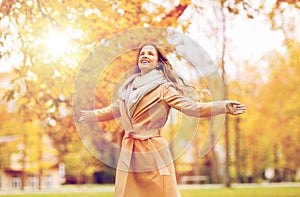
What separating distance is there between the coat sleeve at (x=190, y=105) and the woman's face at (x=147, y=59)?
0.67 feet

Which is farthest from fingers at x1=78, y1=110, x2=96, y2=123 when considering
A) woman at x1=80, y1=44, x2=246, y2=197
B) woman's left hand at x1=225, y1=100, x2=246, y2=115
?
woman's left hand at x1=225, y1=100, x2=246, y2=115

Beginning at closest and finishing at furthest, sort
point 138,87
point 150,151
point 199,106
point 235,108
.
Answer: point 235,108 < point 199,106 < point 150,151 < point 138,87

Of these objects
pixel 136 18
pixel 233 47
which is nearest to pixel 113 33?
pixel 136 18

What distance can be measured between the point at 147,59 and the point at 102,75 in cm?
266

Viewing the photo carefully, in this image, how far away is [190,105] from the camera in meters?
3.20

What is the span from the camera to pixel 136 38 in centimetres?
531

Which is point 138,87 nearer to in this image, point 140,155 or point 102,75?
point 140,155

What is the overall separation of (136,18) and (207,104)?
8.56ft

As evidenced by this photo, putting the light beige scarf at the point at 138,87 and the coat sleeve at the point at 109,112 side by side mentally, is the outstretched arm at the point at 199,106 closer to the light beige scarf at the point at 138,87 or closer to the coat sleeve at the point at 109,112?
the light beige scarf at the point at 138,87

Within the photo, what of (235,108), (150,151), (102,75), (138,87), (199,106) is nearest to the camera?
(235,108)

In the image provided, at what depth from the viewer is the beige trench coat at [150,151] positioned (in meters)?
3.24

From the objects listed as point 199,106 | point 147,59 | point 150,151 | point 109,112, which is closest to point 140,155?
point 150,151

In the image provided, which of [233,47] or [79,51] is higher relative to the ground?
→ [233,47]

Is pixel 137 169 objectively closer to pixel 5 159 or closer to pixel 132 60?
pixel 132 60
